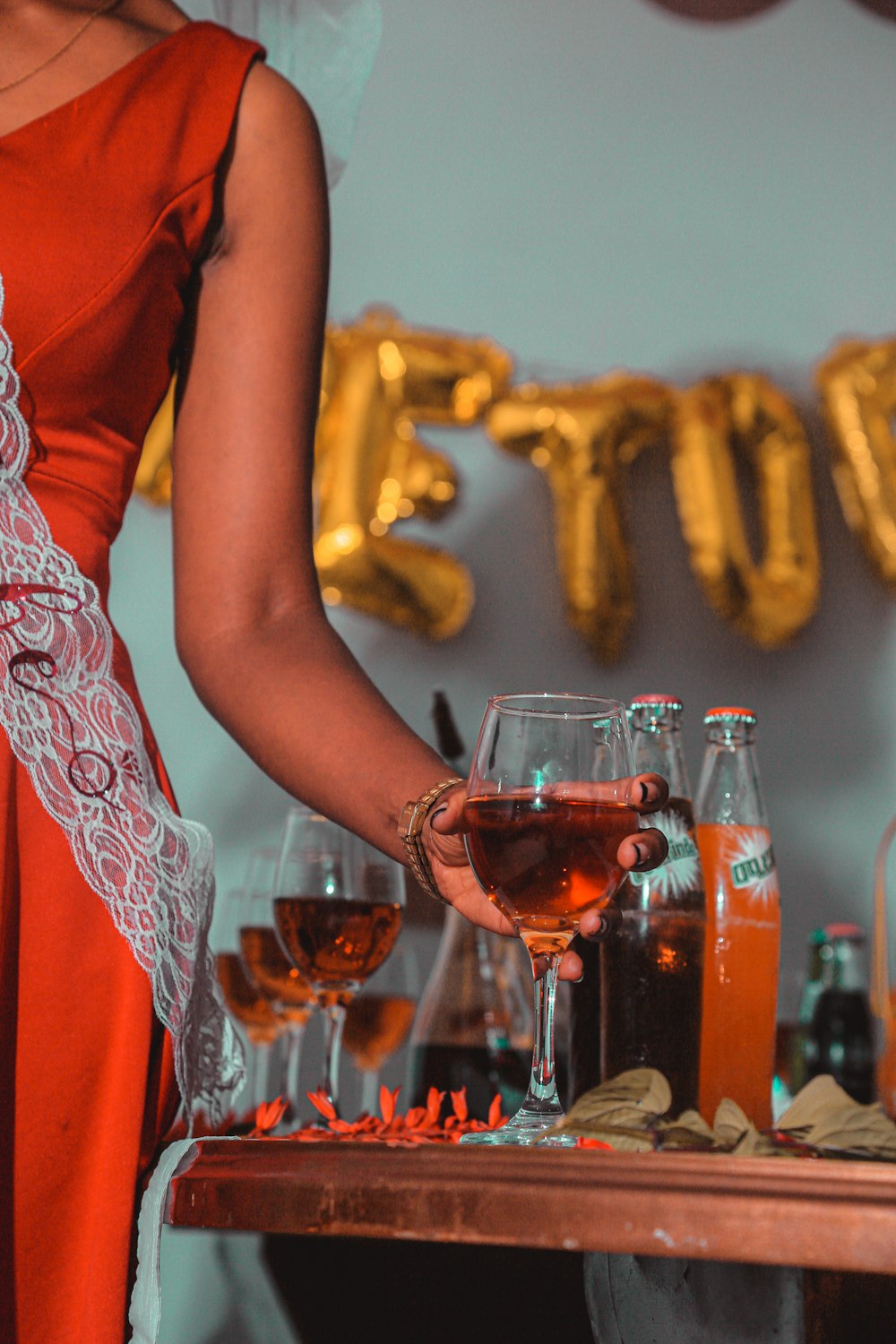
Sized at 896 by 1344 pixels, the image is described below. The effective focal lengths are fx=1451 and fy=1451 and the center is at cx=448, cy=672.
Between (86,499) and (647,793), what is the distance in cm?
31

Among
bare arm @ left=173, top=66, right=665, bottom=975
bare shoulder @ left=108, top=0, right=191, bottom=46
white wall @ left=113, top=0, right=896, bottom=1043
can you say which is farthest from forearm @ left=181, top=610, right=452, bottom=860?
white wall @ left=113, top=0, right=896, bottom=1043

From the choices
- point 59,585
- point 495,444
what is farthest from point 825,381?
point 59,585

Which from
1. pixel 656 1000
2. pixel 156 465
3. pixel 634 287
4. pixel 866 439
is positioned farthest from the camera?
pixel 634 287

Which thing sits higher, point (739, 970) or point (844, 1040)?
point (739, 970)

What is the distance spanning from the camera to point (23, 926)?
579 mm

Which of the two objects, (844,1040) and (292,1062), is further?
(844,1040)

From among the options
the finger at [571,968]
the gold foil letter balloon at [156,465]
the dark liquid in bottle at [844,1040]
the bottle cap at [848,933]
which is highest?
the gold foil letter balloon at [156,465]

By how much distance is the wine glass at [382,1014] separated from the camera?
4.42ft

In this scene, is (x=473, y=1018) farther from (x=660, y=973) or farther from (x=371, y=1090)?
(x=660, y=973)

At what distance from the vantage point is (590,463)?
1750 millimetres

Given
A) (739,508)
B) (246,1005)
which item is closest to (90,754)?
(246,1005)

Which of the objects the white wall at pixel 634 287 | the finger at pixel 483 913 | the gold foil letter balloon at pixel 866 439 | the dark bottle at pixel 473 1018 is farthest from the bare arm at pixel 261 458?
the gold foil letter balloon at pixel 866 439

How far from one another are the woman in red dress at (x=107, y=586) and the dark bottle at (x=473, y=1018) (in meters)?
0.39

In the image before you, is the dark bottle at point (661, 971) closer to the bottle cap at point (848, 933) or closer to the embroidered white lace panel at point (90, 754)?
the embroidered white lace panel at point (90, 754)
